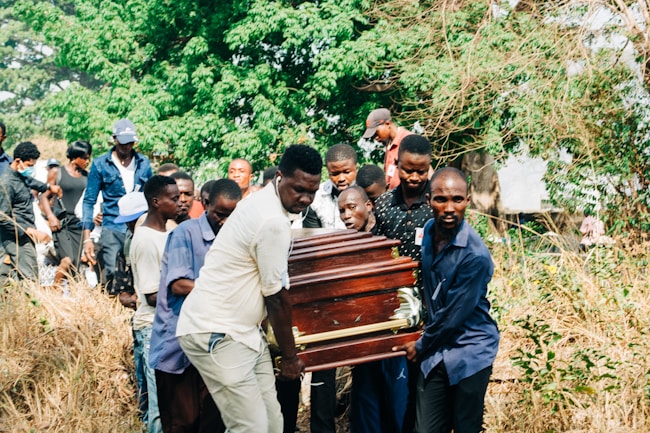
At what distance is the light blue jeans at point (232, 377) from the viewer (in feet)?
11.6

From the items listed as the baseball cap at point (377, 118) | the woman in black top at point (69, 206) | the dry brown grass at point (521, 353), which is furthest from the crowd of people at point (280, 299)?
the woman in black top at point (69, 206)

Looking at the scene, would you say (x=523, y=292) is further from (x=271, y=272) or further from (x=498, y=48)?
(x=498, y=48)

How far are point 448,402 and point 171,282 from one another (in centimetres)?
164

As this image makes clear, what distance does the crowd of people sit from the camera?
11.5ft

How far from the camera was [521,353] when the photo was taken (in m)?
5.02

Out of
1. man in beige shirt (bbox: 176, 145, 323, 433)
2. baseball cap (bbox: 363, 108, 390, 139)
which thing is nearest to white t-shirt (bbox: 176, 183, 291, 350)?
man in beige shirt (bbox: 176, 145, 323, 433)

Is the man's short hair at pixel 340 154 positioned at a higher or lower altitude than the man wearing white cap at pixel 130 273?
higher

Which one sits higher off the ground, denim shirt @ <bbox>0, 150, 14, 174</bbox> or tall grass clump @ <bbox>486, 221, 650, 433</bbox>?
denim shirt @ <bbox>0, 150, 14, 174</bbox>

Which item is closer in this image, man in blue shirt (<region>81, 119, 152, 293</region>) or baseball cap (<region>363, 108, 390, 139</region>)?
baseball cap (<region>363, 108, 390, 139</region>)

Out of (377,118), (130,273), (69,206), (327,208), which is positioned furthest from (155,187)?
(69,206)

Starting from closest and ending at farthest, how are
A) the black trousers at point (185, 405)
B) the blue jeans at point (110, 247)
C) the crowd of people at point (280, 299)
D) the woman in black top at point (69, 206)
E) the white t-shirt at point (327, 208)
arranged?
the crowd of people at point (280, 299) → the black trousers at point (185, 405) → the white t-shirt at point (327, 208) → the blue jeans at point (110, 247) → the woman in black top at point (69, 206)

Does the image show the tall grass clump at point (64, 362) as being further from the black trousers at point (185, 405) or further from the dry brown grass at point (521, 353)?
the black trousers at point (185, 405)

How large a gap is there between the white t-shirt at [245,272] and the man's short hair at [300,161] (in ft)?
0.42

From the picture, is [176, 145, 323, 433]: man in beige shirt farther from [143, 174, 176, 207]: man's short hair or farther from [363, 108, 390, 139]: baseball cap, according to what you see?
[363, 108, 390, 139]: baseball cap
